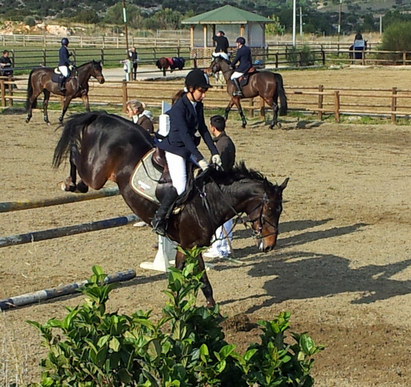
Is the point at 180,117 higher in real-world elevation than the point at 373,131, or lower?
higher

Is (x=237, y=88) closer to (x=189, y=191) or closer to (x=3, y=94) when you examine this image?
(x=3, y=94)

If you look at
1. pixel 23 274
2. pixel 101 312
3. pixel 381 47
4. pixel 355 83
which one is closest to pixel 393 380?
pixel 101 312

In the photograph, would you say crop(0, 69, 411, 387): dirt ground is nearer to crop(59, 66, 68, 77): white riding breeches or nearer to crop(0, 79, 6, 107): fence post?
crop(59, 66, 68, 77): white riding breeches

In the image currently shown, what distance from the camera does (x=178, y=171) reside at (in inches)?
290

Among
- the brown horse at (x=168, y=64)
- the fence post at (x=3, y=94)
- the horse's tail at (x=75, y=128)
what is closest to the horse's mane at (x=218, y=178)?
the horse's tail at (x=75, y=128)

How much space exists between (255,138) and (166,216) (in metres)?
12.2

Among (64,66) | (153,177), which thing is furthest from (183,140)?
(64,66)

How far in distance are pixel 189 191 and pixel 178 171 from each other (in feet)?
0.79

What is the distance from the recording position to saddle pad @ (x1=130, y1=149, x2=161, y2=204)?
761 cm

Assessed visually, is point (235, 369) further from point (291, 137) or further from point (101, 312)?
point (291, 137)

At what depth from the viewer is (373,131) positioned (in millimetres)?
20109

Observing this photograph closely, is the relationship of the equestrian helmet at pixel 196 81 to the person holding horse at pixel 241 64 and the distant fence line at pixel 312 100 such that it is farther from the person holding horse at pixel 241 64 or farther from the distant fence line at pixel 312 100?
the distant fence line at pixel 312 100

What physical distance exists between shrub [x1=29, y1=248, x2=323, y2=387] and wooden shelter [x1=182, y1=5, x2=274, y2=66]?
4144cm

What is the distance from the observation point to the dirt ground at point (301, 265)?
21.4ft
